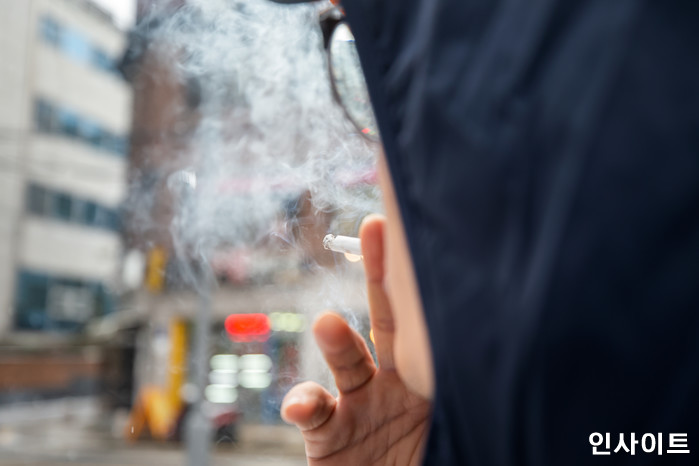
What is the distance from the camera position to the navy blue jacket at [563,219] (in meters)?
0.28

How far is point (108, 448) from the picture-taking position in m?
8.98

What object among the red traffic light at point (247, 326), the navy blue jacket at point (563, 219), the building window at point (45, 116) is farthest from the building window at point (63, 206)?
the navy blue jacket at point (563, 219)

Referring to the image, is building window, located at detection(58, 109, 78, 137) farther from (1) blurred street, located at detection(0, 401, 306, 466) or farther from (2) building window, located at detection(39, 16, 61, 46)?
(1) blurred street, located at detection(0, 401, 306, 466)

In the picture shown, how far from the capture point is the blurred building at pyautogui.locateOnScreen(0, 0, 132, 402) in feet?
31.2

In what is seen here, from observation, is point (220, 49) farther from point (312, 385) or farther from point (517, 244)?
point (517, 244)

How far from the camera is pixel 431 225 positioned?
332 mm

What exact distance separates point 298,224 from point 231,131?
2399mm

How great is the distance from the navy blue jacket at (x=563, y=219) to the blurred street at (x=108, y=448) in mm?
7310

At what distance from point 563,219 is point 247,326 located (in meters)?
7.63

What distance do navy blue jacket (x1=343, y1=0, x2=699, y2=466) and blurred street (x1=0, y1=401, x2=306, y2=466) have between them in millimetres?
7310

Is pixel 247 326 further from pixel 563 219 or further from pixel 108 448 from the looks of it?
pixel 563 219

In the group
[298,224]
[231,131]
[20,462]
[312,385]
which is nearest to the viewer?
[312,385]

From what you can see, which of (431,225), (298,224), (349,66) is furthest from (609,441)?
(298,224)

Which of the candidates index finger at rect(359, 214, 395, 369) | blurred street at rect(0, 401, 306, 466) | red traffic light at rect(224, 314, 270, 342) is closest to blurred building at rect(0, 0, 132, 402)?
red traffic light at rect(224, 314, 270, 342)
